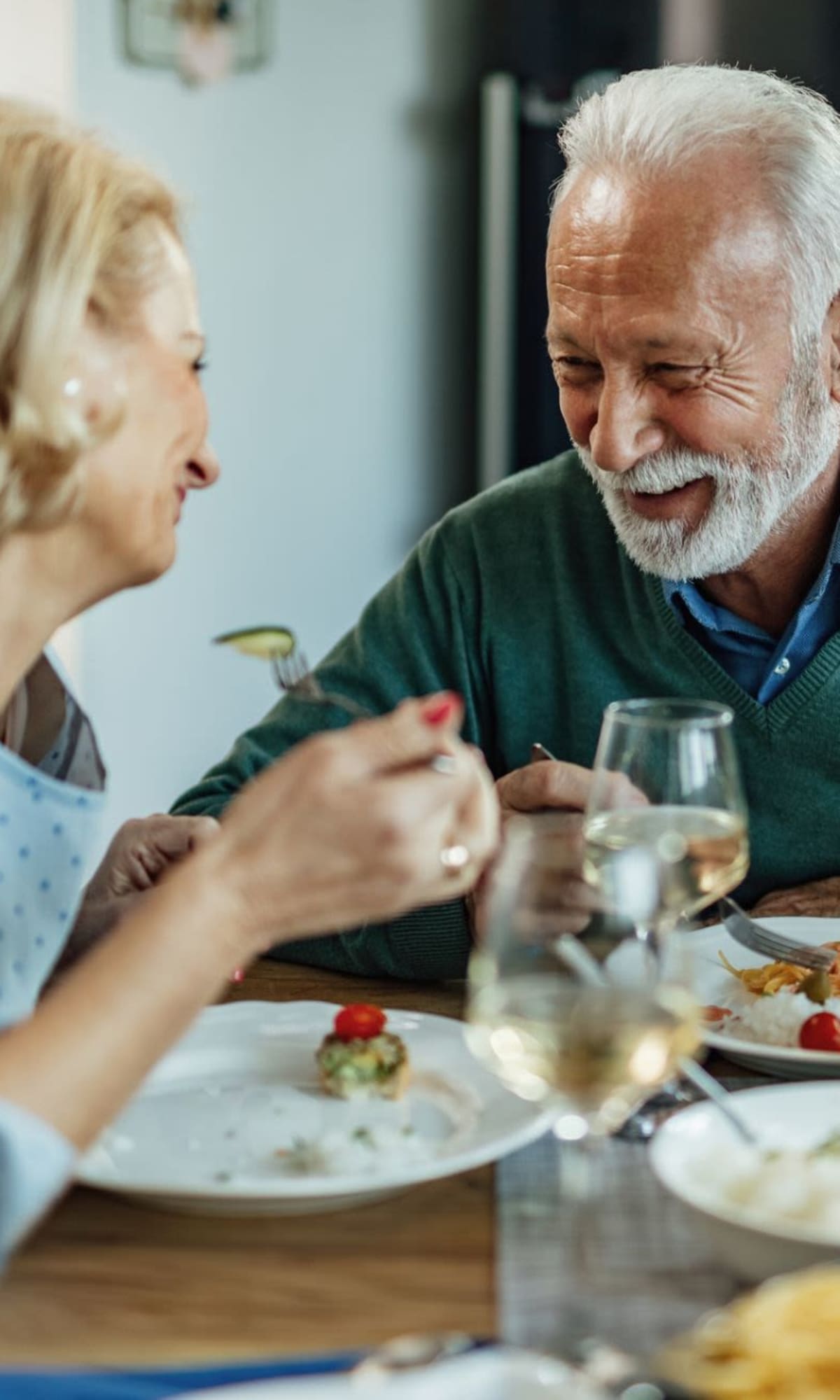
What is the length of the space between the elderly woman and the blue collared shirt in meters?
0.71

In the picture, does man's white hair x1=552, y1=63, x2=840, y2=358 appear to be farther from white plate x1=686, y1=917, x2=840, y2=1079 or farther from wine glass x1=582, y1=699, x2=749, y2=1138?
wine glass x1=582, y1=699, x2=749, y2=1138

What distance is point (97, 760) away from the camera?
5.26 feet

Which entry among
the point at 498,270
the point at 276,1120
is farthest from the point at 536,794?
the point at 498,270

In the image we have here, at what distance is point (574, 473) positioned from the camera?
2.22 meters

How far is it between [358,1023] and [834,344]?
3.43 ft

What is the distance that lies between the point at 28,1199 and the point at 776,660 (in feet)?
4.03

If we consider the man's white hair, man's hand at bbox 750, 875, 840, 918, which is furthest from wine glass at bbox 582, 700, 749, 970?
the man's white hair

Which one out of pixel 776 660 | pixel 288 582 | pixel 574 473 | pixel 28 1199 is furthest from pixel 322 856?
pixel 288 582

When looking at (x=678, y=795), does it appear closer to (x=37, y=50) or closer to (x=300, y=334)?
(x=37, y=50)

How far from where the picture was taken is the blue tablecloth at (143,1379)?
88 centimetres

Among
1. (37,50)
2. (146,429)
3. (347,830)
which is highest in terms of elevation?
(37,50)

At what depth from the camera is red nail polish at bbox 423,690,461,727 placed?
105 centimetres

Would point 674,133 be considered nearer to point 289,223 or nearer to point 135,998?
point 135,998

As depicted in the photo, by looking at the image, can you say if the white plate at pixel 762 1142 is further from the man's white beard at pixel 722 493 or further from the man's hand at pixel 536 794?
the man's white beard at pixel 722 493
